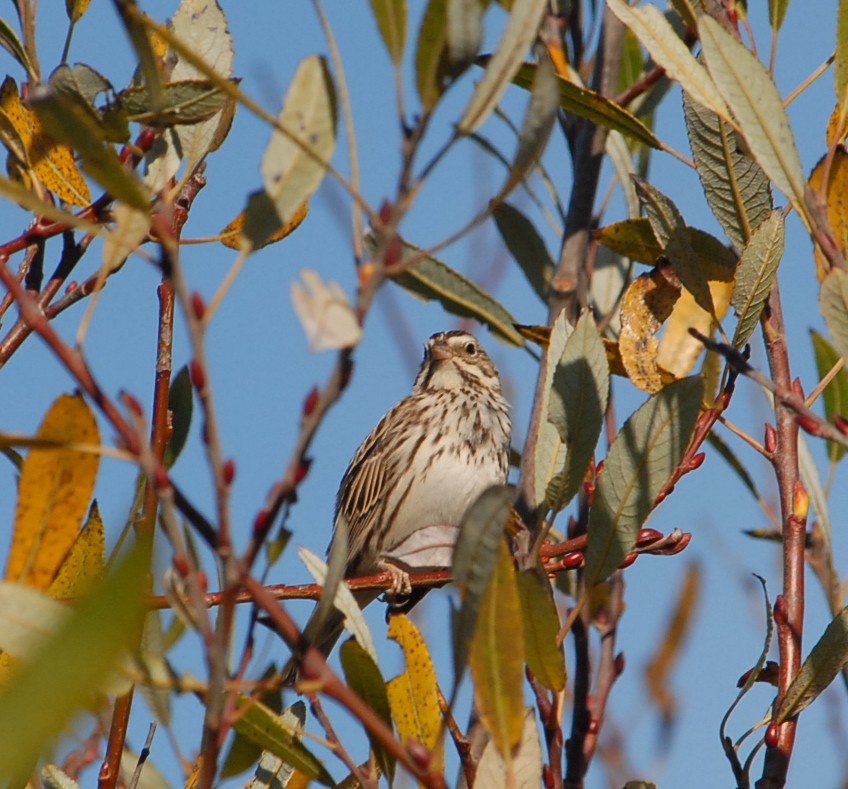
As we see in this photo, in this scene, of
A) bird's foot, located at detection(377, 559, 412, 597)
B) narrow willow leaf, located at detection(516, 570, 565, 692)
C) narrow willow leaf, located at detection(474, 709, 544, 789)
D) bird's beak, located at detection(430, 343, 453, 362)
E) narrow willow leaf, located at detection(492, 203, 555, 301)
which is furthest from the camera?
bird's beak, located at detection(430, 343, 453, 362)

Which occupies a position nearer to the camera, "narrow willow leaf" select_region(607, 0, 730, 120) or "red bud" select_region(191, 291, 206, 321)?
"red bud" select_region(191, 291, 206, 321)

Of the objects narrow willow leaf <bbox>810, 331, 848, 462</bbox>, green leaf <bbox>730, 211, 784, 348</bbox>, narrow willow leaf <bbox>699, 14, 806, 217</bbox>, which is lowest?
narrow willow leaf <bbox>699, 14, 806, 217</bbox>

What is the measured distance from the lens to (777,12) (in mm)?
2969

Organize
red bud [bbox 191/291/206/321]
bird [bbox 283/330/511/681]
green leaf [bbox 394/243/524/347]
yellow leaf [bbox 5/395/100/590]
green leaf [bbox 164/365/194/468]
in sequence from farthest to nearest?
bird [bbox 283/330/511/681], green leaf [bbox 394/243/524/347], green leaf [bbox 164/365/194/468], yellow leaf [bbox 5/395/100/590], red bud [bbox 191/291/206/321]

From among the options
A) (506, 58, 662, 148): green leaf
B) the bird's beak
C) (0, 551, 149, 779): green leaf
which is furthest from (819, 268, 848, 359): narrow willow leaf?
the bird's beak

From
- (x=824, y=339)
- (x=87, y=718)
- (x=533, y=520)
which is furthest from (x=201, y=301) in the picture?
(x=824, y=339)

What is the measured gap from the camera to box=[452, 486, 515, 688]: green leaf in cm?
165

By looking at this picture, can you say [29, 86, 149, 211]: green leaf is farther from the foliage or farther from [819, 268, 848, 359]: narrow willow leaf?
[819, 268, 848, 359]: narrow willow leaf

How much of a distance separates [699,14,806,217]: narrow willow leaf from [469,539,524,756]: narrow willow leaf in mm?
847

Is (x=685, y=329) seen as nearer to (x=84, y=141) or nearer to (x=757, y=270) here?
(x=757, y=270)

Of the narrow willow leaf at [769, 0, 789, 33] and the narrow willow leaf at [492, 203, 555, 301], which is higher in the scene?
the narrow willow leaf at [492, 203, 555, 301]

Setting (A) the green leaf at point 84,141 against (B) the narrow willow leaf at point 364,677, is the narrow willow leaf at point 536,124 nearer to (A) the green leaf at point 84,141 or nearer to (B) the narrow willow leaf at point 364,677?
(A) the green leaf at point 84,141

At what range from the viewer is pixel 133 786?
2.32m

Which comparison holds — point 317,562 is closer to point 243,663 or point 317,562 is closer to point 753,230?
point 243,663
